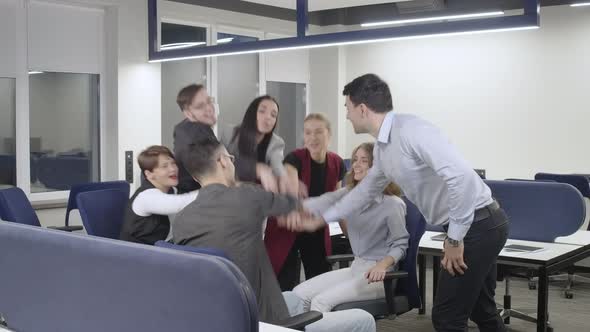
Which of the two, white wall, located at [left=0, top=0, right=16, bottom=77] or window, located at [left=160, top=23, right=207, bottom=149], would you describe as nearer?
white wall, located at [left=0, top=0, right=16, bottom=77]

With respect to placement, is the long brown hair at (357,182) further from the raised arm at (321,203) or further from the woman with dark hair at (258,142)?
the woman with dark hair at (258,142)

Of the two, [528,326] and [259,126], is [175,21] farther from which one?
[528,326]

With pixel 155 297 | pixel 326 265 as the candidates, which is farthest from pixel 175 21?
pixel 155 297

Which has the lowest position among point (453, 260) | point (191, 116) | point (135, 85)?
point (453, 260)

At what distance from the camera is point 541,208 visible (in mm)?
4254

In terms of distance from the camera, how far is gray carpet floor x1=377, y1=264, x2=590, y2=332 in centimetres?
499

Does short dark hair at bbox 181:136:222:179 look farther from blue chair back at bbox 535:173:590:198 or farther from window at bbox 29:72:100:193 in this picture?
blue chair back at bbox 535:173:590:198

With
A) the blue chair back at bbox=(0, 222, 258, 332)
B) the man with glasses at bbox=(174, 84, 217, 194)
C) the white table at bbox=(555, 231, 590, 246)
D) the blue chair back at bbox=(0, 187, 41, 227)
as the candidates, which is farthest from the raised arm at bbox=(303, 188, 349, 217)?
the blue chair back at bbox=(0, 187, 41, 227)

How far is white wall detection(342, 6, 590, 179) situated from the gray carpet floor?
179 centimetres

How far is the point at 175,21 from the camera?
7273 mm

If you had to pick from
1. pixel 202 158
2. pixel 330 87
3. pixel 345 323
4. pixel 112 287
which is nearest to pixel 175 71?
pixel 330 87

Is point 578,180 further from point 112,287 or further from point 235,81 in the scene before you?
point 112,287

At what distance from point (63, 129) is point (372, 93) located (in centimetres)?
420

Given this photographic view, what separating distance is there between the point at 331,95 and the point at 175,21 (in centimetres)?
246
